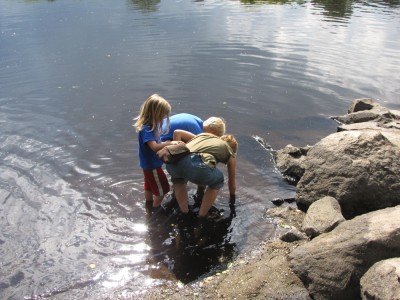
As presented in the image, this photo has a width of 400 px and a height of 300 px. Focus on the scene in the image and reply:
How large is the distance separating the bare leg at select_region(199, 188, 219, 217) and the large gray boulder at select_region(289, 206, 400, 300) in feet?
6.23

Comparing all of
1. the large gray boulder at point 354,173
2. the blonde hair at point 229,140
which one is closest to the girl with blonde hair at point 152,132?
the blonde hair at point 229,140

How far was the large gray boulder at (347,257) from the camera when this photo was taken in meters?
4.95

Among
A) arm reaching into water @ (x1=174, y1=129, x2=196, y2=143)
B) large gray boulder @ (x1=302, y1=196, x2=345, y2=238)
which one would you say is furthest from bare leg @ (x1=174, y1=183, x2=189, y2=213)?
large gray boulder @ (x1=302, y1=196, x2=345, y2=238)

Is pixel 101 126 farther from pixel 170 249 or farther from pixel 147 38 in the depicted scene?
pixel 147 38

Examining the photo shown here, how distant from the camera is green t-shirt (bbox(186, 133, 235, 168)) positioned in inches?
252

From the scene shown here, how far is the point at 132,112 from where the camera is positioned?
12.3 metres

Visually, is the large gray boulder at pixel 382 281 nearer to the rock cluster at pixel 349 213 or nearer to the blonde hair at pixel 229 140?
the rock cluster at pixel 349 213

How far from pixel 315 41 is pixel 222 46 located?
18.3 ft

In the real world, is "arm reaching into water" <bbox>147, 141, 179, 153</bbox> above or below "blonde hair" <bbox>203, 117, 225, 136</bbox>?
below

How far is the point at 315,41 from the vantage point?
22.2m

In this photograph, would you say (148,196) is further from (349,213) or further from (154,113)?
(349,213)

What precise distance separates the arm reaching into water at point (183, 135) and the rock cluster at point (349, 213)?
95.8 inches

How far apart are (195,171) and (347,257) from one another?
260cm

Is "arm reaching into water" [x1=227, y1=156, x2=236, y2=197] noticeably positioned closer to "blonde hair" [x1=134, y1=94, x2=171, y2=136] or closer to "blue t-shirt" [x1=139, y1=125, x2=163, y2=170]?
"blue t-shirt" [x1=139, y1=125, x2=163, y2=170]
